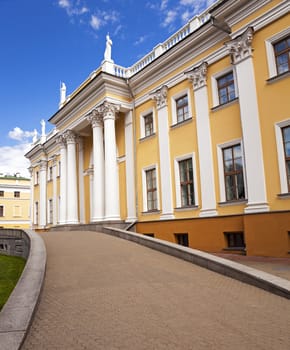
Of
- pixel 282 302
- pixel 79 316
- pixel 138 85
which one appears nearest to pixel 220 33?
pixel 138 85

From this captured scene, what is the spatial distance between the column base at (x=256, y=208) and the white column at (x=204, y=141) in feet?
6.95

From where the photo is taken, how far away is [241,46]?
40.9 ft

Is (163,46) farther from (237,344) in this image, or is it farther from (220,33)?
(237,344)

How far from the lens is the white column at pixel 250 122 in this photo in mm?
11508

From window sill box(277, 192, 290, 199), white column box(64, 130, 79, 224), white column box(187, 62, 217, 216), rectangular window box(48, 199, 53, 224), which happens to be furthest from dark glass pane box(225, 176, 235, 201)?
rectangular window box(48, 199, 53, 224)

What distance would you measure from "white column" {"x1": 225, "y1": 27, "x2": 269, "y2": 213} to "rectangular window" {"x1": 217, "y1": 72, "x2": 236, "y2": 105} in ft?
3.79

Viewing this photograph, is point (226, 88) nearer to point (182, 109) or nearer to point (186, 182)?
point (182, 109)

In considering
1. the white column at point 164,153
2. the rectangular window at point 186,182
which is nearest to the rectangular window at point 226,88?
the rectangular window at point 186,182

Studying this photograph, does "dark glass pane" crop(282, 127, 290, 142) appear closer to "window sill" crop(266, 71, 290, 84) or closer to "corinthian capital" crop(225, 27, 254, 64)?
"window sill" crop(266, 71, 290, 84)

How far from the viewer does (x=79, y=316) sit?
4.88 meters

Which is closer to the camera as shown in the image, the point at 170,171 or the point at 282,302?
the point at 282,302

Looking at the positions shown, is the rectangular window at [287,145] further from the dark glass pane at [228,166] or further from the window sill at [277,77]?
the dark glass pane at [228,166]

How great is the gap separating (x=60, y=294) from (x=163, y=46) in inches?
576

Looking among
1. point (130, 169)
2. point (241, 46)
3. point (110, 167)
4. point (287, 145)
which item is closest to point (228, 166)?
point (287, 145)
